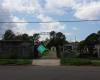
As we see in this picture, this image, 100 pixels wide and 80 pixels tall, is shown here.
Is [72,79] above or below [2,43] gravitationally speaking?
below

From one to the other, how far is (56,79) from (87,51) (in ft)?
142

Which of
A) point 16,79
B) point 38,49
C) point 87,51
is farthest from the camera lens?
point 87,51

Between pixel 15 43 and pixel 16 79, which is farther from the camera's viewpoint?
pixel 15 43

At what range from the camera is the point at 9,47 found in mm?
52031

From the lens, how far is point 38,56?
54188mm

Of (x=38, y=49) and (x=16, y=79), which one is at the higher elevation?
(x=38, y=49)

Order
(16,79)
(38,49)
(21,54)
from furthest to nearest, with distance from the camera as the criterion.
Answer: (38,49) → (21,54) → (16,79)

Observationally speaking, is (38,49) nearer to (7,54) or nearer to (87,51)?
(7,54)

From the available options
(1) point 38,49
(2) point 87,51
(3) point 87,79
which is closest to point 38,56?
(1) point 38,49

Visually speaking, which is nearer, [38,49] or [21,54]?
[21,54]

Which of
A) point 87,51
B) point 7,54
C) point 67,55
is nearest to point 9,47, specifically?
point 7,54

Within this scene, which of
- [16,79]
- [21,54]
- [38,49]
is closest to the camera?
[16,79]

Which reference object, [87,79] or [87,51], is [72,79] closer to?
[87,79]

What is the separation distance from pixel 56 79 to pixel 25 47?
3417 centimetres
